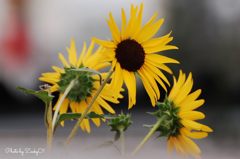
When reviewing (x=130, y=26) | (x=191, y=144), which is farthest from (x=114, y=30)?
(x=191, y=144)

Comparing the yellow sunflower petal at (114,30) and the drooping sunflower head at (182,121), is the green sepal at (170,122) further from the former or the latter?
the yellow sunflower petal at (114,30)

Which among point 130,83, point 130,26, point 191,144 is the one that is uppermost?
point 130,26

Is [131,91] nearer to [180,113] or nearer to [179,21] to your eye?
[180,113]

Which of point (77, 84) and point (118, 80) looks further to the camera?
point (77, 84)

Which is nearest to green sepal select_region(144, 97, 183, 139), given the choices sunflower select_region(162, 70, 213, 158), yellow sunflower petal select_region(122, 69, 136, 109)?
sunflower select_region(162, 70, 213, 158)

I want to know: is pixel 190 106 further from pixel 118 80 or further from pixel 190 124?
pixel 118 80

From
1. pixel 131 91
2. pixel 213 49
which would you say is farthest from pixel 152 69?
pixel 213 49

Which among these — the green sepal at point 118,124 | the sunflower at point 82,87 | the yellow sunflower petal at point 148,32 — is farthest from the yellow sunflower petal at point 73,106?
the yellow sunflower petal at point 148,32
